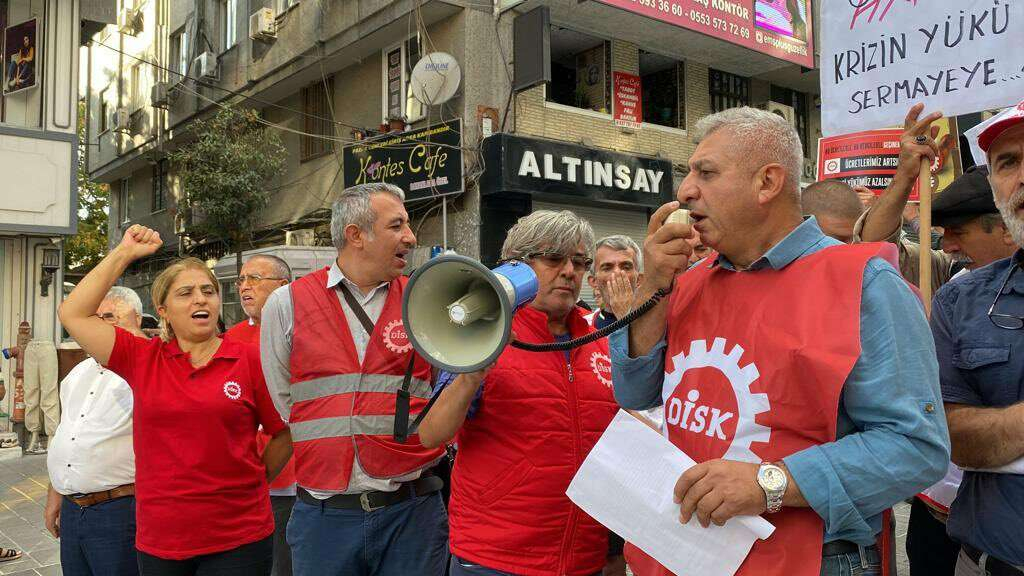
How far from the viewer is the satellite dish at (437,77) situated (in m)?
12.7

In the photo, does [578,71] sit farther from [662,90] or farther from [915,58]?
[915,58]

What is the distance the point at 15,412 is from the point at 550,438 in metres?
11.3

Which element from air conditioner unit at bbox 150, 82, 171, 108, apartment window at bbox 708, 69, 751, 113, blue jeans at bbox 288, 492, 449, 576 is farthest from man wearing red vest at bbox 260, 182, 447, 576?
air conditioner unit at bbox 150, 82, 171, 108

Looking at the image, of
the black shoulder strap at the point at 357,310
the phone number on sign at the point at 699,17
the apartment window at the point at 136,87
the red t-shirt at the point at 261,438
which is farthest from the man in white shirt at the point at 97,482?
the apartment window at the point at 136,87

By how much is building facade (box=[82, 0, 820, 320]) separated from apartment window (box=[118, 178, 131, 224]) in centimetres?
700

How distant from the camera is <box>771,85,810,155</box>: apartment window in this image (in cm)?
1808

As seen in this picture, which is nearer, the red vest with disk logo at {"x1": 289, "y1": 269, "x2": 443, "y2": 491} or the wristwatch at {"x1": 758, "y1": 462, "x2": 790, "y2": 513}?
the wristwatch at {"x1": 758, "y1": 462, "x2": 790, "y2": 513}

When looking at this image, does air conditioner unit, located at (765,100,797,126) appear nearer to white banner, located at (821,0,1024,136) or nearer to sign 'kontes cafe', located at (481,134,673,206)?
sign 'kontes cafe', located at (481,134,673,206)

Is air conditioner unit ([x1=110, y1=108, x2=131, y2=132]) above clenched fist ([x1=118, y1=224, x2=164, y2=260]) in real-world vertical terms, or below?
above

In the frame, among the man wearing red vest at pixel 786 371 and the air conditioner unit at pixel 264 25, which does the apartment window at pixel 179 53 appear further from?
the man wearing red vest at pixel 786 371

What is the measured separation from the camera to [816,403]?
1.71 m

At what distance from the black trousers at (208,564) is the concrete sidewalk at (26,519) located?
10.2 feet

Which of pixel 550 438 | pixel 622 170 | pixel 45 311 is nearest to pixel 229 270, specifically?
pixel 45 311

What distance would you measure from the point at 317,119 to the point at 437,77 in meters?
5.03
